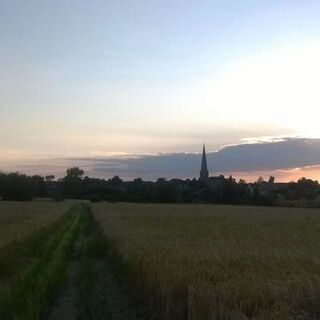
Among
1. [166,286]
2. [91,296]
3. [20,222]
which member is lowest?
[91,296]

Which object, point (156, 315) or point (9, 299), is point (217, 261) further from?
point (9, 299)

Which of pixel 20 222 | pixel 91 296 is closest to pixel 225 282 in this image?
pixel 91 296

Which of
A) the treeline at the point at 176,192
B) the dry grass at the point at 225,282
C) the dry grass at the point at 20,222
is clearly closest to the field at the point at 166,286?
the dry grass at the point at 225,282

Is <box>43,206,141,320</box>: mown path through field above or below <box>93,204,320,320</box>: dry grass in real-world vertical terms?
below

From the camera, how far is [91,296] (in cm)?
1567

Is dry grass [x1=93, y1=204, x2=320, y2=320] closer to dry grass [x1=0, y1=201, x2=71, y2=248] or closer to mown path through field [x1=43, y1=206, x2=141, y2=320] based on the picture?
mown path through field [x1=43, y1=206, x2=141, y2=320]

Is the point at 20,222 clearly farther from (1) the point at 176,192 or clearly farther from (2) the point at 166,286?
(1) the point at 176,192

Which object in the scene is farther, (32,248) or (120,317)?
(32,248)

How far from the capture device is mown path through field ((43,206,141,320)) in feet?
43.7

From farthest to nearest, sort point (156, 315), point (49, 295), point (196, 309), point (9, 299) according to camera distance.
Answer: point (49, 295) < point (9, 299) < point (156, 315) < point (196, 309)

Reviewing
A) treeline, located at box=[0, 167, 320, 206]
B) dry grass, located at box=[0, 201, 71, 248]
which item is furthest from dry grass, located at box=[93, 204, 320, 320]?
treeline, located at box=[0, 167, 320, 206]

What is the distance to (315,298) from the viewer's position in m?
10.4

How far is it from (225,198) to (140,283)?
138079 millimetres

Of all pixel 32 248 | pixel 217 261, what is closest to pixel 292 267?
pixel 217 261
